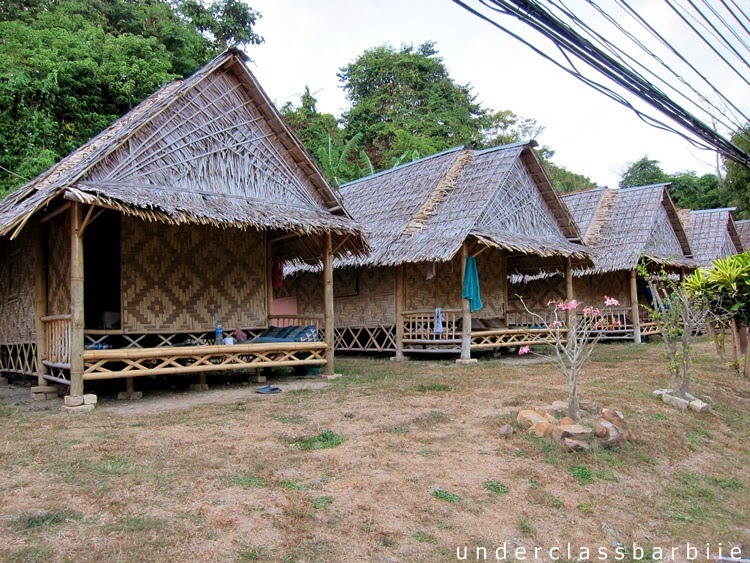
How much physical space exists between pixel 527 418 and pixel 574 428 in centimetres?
52

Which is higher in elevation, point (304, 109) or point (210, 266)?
point (304, 109)

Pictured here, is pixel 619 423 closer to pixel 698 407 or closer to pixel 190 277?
pixel 698 407

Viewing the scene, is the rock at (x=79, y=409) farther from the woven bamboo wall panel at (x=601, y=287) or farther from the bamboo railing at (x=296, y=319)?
the woven bamboo wall panel at (x=601, y=287)

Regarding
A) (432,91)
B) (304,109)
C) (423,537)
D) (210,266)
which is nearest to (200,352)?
(210,266)

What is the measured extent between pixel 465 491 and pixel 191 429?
292 centimetres

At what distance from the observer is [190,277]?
941 cm

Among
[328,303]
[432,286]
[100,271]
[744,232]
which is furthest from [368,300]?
[744,232]

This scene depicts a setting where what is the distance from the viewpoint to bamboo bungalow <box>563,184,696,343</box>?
1742 centimetres

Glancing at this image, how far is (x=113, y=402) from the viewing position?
7.71 meters

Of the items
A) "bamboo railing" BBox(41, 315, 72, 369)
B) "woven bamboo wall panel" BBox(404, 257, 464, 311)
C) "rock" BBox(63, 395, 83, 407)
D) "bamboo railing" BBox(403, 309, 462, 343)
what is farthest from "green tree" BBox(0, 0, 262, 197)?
"bamboo railing" BBox(403, 309, 462, 343)

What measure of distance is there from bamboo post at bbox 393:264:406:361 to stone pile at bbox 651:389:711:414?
19.9 feet

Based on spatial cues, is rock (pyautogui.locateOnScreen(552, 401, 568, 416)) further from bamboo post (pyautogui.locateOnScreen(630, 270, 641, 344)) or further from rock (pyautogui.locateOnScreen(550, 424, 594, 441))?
bamboo post (pyautogui.locateOnScreen(630, 270, 641, 344))

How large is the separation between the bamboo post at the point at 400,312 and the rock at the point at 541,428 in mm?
7212

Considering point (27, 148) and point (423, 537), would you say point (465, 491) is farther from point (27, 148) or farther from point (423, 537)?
point (27, 148)
